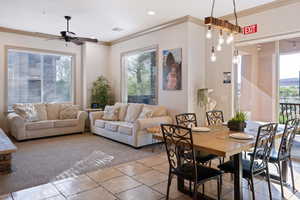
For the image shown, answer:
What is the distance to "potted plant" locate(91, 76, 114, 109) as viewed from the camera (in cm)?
706

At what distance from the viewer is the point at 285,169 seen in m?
3.03

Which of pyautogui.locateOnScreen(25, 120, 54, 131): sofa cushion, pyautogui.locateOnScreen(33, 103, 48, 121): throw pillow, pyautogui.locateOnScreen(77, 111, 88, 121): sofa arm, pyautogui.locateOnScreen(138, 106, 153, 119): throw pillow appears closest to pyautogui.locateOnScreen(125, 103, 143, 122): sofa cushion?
pyautogui.locateOnScreen(138, 106, 153, 119): throw pillow

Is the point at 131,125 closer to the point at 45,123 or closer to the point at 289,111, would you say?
the point at 45,123

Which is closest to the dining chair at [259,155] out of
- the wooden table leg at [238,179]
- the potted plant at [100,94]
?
the wooden table leg at [238,179]

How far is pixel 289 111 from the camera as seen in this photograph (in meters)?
4.43

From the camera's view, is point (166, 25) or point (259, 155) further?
point (166, 25)

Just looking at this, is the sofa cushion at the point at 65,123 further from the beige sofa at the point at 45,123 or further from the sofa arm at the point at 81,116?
the sofa arm at the point at 81,116

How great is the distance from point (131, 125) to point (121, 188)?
2.24 metres

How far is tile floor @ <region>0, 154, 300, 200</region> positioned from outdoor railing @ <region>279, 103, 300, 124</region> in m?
1.30

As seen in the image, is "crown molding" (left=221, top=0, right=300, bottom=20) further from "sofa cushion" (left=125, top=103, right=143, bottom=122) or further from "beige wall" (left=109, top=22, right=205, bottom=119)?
"sofa cushion" (left=125, top=103, right=143, bottom=122)

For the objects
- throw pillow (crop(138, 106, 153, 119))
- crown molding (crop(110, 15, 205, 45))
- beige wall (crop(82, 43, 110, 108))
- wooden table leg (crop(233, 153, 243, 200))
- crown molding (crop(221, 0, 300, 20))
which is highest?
crown molding (crop(110, 15, 205, 45))

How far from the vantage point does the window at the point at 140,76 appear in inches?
237

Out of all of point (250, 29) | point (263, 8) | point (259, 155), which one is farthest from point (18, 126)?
point (263, 8)

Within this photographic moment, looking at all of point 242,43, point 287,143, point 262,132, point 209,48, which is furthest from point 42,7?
point 287,143
